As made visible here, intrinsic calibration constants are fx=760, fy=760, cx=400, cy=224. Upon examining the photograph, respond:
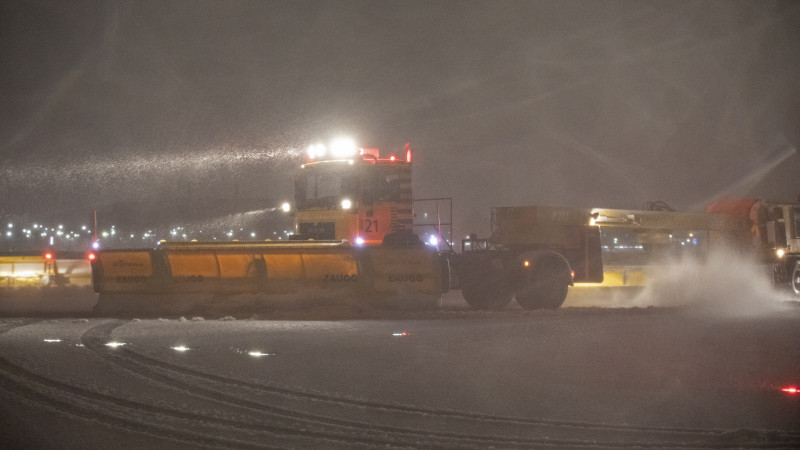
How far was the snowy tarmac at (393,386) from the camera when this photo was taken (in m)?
6.38

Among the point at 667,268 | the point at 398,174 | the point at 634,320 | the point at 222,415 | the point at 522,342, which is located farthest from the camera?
the point at 667,268

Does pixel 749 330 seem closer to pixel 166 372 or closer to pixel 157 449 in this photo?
pixel 166 372

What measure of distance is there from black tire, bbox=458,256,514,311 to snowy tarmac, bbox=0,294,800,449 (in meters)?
4.29

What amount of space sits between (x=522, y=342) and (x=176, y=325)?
645 cm

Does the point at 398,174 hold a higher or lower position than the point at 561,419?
higher

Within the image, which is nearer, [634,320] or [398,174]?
[634,320]

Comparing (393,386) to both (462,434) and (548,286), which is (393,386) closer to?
(462,434)

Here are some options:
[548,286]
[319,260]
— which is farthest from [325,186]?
[548,286]

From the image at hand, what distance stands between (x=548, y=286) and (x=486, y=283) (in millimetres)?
1517

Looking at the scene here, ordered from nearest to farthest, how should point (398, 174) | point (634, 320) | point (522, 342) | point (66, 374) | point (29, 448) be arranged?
1. point (29, 448)
2. point (66, 374)
3. point (522, 342)
4. point (634, 320)
5. point (398, 174)

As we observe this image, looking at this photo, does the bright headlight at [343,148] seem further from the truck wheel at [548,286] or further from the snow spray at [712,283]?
the snow spray at [712,283]

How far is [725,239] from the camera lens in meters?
23.2

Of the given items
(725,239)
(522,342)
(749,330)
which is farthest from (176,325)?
(725,239)

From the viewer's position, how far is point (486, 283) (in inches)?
731
